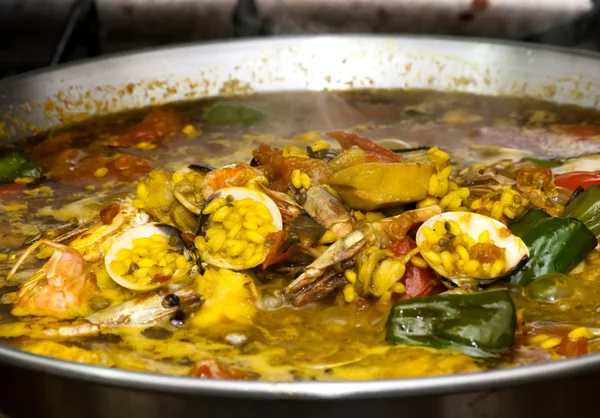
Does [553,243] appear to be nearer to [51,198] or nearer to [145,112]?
[51,198]

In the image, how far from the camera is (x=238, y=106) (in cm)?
391

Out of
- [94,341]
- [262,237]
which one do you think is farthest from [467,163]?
[94,341]

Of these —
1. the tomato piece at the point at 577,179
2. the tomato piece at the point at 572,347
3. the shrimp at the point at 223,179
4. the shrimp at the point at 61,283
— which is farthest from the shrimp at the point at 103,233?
the tomato piece at the point at 577,179

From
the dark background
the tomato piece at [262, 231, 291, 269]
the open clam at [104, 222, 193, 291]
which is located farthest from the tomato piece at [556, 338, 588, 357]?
the dark background

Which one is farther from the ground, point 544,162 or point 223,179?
point 223,179

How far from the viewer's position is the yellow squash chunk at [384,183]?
240cm

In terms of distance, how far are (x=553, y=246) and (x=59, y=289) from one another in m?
1.45

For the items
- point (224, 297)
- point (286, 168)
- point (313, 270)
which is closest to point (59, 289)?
point (224, 297)

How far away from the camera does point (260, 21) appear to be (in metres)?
5.44

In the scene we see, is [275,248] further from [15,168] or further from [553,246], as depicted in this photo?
[15,168]

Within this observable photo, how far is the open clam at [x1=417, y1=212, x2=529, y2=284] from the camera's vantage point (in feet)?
7.22

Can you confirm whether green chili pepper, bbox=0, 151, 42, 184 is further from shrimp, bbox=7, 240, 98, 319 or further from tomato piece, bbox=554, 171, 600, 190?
tomato piece, bbox=554, 171, 600, 190

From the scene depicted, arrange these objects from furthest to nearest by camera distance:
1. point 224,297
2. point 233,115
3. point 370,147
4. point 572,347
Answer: point 233,115, point 370,147, point 224,297, point 572,347

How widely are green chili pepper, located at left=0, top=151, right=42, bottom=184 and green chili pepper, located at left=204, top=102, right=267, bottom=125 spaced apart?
2.93 feet
